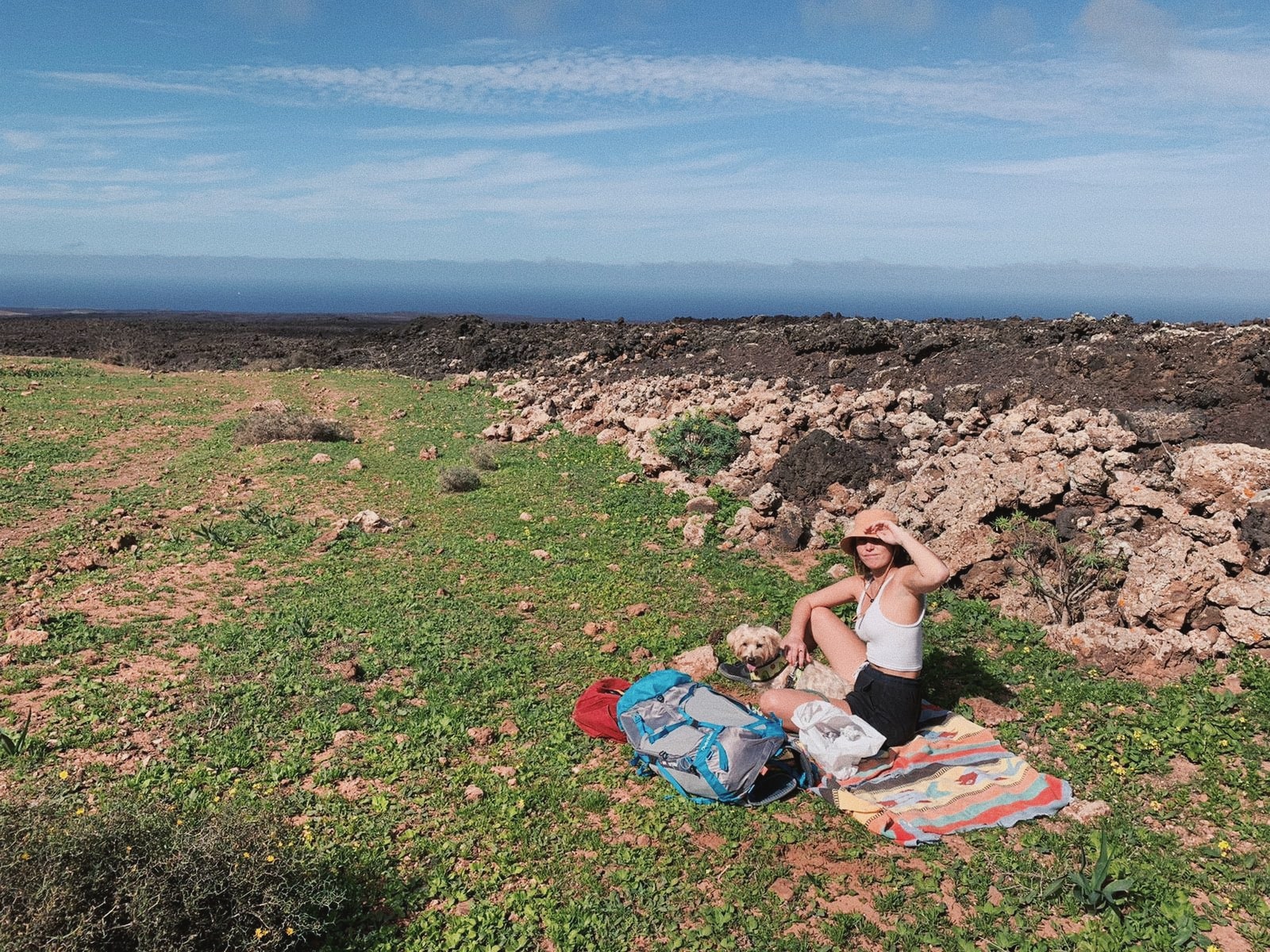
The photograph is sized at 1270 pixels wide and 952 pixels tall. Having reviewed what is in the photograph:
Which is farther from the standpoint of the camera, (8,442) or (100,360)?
(100,360)

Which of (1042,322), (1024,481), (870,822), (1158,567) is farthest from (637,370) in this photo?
(870,822)

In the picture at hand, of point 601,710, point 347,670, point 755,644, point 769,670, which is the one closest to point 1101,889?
point 769,670

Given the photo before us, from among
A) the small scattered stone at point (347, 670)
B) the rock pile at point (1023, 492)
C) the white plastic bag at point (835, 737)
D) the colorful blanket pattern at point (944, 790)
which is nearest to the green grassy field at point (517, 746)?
the small scattered stone at point (347, 670)

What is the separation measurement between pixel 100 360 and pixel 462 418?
21181 mm

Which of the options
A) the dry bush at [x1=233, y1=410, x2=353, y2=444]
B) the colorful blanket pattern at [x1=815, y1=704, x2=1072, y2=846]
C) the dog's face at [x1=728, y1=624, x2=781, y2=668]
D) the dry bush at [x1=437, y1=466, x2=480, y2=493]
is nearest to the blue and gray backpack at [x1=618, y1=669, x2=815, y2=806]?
the colorful blanket pattern at [x1=815, y1=704, x2=1072, y2=846]

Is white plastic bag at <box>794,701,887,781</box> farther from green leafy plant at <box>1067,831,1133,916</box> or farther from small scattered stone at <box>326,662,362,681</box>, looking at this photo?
small scattered stone at <box>326,662,362,681</box>

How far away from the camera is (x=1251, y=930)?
4.04m

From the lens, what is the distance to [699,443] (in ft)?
44.5

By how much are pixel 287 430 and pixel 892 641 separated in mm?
13728

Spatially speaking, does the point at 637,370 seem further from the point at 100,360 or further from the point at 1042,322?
the point at 100,360

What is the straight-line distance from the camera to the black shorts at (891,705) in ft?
18.2

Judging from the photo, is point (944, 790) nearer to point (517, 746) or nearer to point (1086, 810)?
point (1086, 810)

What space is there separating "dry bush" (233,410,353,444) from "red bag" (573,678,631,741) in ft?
38.5

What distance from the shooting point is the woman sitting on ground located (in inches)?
218
